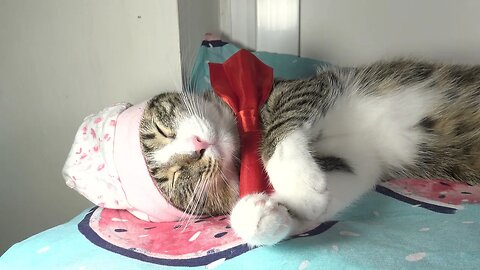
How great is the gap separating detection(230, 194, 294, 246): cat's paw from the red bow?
0.59 ft

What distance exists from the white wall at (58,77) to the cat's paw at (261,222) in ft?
2.34

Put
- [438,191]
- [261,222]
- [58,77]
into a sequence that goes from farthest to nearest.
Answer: [58,77]
[438,191]
[261,222]

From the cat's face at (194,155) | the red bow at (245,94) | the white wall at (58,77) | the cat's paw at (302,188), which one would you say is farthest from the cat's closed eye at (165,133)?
the white wall at (58,77)

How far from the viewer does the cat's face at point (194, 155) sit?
0.99m

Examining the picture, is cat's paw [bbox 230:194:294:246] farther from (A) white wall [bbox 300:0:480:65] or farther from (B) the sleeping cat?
(A) white wall [bbox 300:0:480:65]

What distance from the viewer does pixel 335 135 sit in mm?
1049

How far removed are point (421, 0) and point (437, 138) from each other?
26.2 inches

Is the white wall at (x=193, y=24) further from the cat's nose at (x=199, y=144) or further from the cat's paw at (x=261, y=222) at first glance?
the cat's paw at (x=261, y=222)

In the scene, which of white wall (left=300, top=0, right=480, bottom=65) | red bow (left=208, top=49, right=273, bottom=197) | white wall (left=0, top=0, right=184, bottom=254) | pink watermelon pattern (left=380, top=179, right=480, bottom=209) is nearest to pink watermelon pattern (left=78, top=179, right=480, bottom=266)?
pink watermelon pattern (left=380, top=179, right=480, bottom=209)

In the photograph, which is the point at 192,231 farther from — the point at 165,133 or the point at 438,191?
the point at 438,191

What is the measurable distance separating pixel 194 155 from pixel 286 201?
0.21m

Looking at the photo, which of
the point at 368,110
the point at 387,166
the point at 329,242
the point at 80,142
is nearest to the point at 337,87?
the point at 368,110

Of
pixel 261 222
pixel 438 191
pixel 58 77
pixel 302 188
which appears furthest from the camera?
pixel 58 77

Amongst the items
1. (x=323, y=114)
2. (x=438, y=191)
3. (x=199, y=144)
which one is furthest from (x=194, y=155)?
(x=438, y=191)
